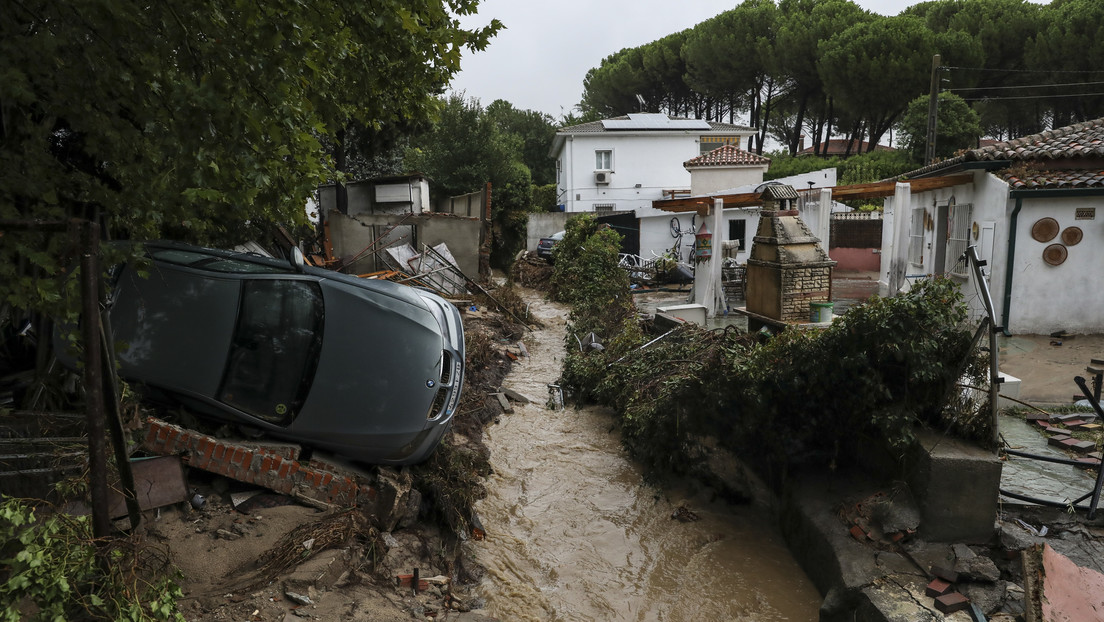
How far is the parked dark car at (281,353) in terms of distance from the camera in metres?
5.11

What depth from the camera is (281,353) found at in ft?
17.0

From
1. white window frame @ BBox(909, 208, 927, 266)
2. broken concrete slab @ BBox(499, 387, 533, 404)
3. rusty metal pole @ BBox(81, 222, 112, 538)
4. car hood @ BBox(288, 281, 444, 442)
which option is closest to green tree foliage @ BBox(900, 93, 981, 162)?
white window frame @ BBox(909, 208, 927, 266)

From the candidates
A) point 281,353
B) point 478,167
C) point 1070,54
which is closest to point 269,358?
point 281,353

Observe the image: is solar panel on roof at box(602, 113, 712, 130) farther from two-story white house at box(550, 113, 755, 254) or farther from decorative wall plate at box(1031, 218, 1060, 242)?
decorative wall plate at box(1031, 218, 1060, 242)

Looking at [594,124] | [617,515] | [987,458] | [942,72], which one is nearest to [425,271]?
[617,515]

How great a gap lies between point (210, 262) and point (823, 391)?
5025mm

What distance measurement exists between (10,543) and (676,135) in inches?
1346

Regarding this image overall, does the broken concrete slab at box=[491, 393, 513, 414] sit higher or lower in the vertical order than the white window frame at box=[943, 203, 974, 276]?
lower

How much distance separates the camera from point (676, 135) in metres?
34.6

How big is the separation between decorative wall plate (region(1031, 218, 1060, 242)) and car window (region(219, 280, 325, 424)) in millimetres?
10927

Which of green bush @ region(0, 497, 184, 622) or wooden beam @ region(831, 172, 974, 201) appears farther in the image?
wooden beam @ region(831, 172, 974, 201)

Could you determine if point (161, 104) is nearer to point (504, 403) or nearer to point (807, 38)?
point (504, 403)

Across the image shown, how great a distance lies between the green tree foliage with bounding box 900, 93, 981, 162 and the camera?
2633cm

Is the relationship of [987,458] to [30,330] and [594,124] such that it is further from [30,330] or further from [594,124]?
[594,124]
